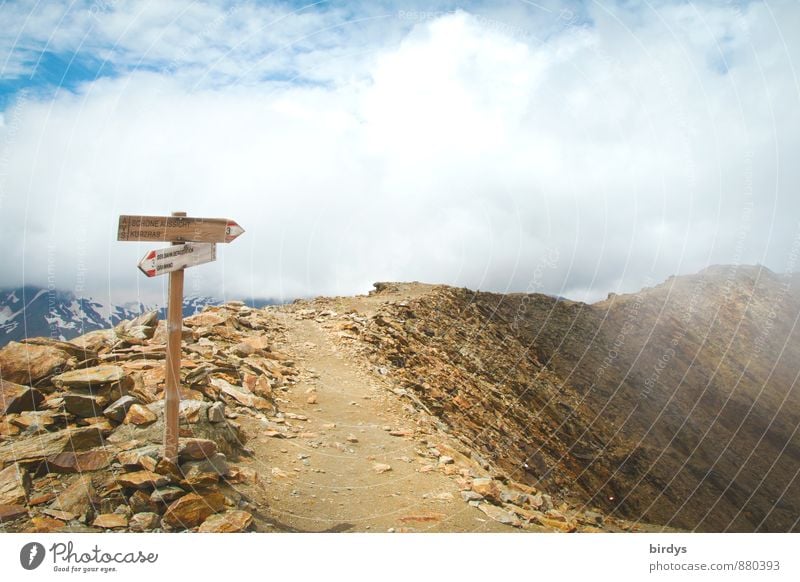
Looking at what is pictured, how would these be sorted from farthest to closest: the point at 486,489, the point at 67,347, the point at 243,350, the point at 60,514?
the point at 243,350
the point at 67,347
the point at 486,489
the point at 60,514

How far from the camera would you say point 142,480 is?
23.3ft

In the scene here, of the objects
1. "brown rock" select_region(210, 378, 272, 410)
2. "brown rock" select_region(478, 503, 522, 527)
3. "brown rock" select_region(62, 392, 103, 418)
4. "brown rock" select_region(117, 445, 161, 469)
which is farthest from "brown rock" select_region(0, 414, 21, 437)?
"brown rock" select_region(478, 503, 522, 527)

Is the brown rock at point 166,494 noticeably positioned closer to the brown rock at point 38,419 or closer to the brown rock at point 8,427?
the brown rock at point 38,419

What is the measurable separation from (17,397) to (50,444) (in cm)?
165

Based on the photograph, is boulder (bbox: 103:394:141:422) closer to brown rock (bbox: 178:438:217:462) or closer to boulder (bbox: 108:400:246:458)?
boulder (bbox: 108:400:246:458)

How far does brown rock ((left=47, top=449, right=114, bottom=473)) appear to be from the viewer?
731cm

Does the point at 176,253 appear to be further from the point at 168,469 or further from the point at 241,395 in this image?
the point at 241,395

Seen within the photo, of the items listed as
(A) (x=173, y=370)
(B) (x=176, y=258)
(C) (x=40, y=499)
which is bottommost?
(C) (x=40, y=499)

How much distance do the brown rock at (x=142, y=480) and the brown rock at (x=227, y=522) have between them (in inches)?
36.4

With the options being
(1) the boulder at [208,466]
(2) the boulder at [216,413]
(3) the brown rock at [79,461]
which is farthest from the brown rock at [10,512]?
(2) the boulder at [216,413]

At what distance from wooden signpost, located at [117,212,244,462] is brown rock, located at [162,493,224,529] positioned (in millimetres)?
887

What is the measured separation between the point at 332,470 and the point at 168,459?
144 inches

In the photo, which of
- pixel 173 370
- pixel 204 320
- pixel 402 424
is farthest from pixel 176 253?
pixel 204 320
